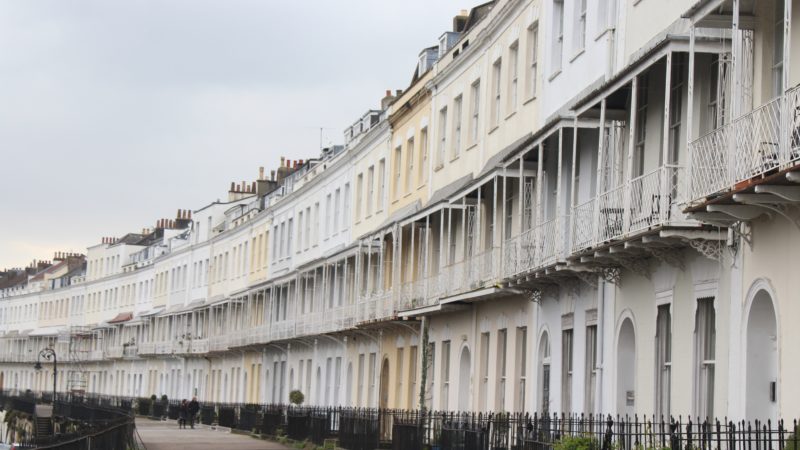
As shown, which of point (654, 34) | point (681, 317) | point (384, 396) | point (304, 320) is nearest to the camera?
point (681, 317)

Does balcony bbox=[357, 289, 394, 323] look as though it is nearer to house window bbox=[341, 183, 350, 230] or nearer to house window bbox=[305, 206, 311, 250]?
house window bbox=[341, 183, 350, 230]

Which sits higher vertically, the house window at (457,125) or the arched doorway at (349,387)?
the house window at (457,125)

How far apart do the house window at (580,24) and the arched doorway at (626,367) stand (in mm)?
5514

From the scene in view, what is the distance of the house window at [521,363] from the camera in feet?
86.9

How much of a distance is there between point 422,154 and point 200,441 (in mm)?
10534

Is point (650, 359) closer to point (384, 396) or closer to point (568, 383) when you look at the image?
point (568, 383)

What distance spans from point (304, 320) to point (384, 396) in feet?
33.8

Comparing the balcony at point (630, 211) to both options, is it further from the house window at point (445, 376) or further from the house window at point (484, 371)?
the house window at point (445, 376)

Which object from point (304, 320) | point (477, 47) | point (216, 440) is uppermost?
point (477, 47)

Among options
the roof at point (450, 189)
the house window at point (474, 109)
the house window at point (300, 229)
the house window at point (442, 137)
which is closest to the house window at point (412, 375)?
the roof at point (450, 189)

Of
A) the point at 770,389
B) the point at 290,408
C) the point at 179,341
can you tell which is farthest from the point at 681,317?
the point at 179,341

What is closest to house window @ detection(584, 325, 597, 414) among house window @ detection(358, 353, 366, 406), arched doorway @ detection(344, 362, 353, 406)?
house window @ detection(358, 353, 366, 406)

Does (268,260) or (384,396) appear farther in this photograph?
(268,260)

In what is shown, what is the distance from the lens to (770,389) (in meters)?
15.7
